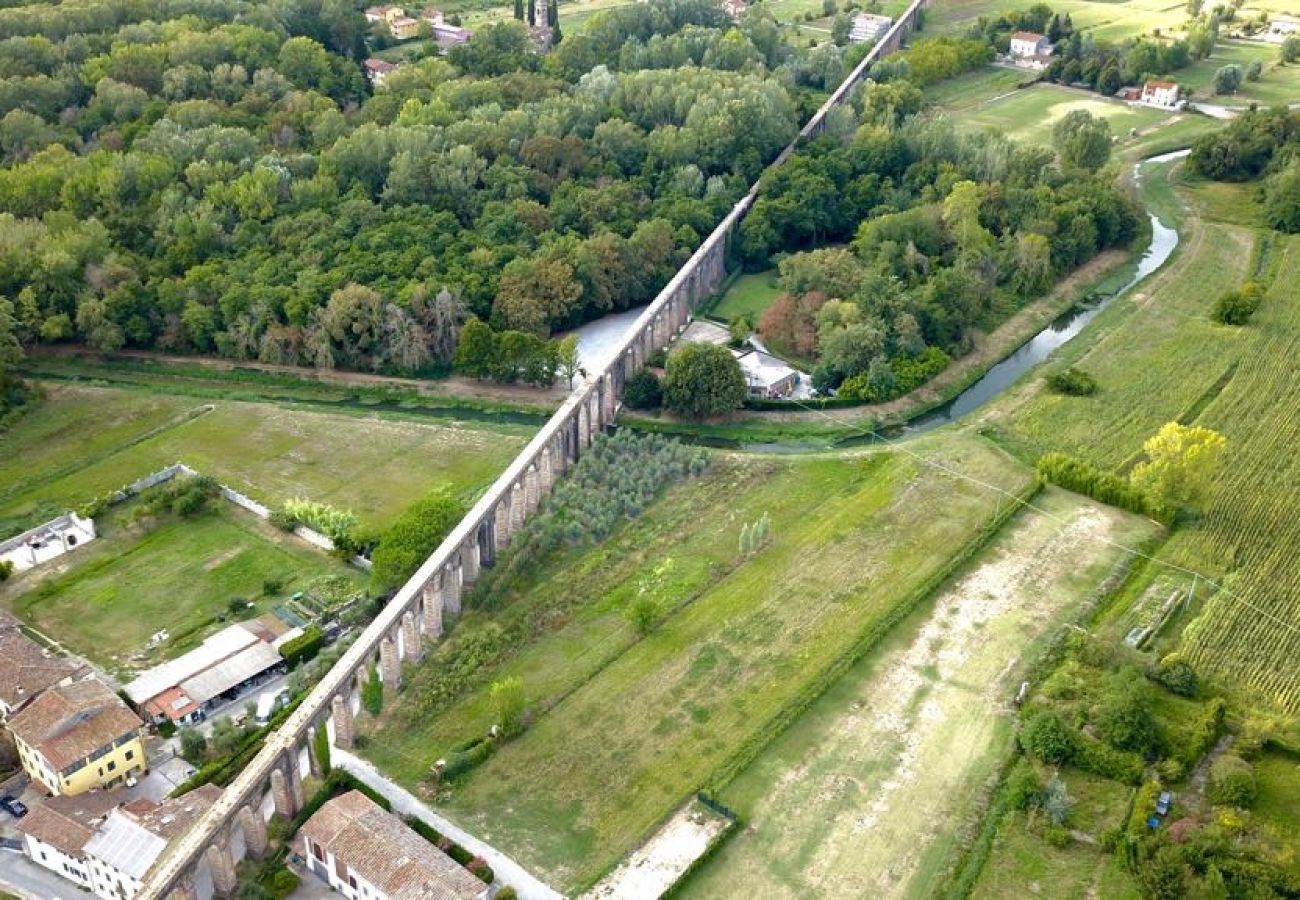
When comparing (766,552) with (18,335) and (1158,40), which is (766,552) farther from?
(1158,40)

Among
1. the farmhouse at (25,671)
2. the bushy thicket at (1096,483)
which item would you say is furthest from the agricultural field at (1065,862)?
the farmhouse at (25,671)

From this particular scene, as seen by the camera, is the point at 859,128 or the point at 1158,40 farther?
the point at 1158,40

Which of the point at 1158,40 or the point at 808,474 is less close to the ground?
the point at 1158,40

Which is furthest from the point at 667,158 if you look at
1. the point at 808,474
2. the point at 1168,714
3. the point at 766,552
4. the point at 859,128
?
the point at 1168,714

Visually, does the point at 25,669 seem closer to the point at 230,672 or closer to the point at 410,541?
the point at 230,672

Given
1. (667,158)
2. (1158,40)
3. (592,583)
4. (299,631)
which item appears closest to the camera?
(299,631)

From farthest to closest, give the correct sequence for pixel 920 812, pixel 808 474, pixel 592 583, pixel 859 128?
pixel 859 128 < pixel 808 474 < pixel 592 583 < pixel 920 812
